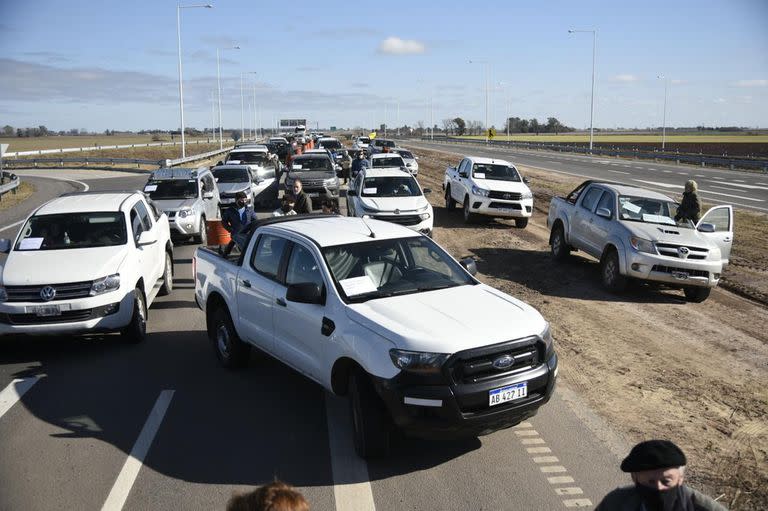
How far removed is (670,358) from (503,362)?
13.0 ft

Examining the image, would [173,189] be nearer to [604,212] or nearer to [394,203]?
[394,203]

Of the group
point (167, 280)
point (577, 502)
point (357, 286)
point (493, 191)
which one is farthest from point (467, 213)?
point (577, 502)

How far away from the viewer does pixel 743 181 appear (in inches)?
1356

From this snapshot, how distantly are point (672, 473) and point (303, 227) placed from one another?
193 inches

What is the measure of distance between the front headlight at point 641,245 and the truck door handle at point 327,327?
733cm

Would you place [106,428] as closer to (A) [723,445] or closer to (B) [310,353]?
(B) [310,353]

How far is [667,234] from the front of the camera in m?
11.5

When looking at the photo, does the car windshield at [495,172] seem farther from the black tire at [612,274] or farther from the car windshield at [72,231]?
the car windshield at [72,231]

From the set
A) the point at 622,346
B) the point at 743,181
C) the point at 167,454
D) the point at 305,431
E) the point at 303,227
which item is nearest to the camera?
the point at 167,454

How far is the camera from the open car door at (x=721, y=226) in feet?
37.9

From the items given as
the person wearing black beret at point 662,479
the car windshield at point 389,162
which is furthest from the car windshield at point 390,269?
the car windshield at point 389,162

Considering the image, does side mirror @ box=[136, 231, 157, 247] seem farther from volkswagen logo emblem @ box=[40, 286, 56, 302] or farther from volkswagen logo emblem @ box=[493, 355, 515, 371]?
volkswagen logo emblem @ box=[493, 355, 515, 371]

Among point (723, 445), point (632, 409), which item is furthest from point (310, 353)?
point (723, 445)

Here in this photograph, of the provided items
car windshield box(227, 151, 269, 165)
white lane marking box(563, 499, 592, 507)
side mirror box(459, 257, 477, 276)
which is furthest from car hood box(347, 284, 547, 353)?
car windshield box(227, 151, 269, 165)
